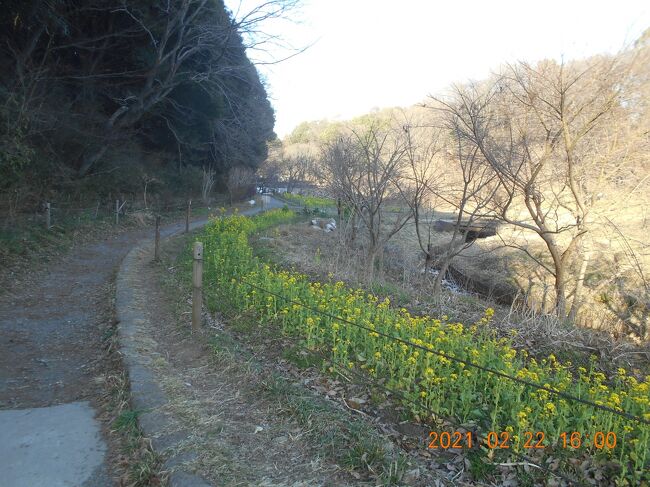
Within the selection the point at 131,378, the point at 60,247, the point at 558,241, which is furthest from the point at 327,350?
the point at 558,241

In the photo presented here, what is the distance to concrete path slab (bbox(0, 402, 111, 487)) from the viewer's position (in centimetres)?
292

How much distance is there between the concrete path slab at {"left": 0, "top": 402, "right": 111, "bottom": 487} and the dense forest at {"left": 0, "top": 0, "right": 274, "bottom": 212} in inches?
318

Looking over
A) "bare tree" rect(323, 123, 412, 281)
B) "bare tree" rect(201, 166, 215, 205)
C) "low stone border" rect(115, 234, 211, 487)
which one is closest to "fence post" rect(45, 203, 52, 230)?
"low stone border" rect(115, 234, 211, 487)

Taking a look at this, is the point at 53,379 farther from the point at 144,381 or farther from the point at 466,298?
the point at 466,298

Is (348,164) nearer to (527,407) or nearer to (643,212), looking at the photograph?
(643,212)

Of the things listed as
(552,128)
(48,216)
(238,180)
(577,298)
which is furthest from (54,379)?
(238,180)

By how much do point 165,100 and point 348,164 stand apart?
1054cm

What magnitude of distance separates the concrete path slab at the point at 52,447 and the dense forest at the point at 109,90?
807 cm

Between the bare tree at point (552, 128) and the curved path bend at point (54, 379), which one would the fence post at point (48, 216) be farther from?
the bare tree at point (552, 128)

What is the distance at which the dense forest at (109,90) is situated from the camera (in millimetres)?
11133

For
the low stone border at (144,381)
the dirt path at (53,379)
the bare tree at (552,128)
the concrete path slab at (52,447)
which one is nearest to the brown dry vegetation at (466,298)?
the bare tree at (552,128)
